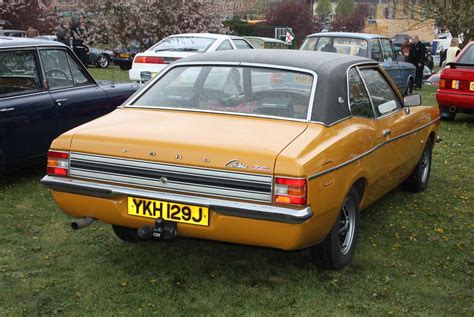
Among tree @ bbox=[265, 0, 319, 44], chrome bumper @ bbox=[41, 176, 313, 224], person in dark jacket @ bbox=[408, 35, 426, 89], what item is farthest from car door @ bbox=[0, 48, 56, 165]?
tree @ bbox=[265, 0, 319, 44]

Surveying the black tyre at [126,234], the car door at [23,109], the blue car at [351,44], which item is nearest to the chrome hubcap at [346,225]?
the black tyre at [126,234]

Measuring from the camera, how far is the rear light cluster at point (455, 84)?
1062 centimetres

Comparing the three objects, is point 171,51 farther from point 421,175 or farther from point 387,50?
point 421,175

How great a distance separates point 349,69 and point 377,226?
1.45 m

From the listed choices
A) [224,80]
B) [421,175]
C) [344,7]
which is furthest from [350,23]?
[224,80]

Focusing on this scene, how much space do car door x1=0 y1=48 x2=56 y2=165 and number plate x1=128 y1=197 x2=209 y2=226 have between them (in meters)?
2.61

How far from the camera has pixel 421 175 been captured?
647 centimetres

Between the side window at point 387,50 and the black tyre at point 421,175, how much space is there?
7.44 meters

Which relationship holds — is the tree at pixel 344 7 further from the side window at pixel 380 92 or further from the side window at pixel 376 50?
the side window at pixel 380 92

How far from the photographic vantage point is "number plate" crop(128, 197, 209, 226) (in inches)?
144

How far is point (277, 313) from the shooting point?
143 inches

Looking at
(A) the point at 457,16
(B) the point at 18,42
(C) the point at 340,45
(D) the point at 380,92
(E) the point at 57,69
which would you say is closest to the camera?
(D) the point at 380,92

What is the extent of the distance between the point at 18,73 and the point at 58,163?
8.49 ft

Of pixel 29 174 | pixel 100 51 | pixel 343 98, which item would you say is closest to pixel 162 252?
pixel 343 98
